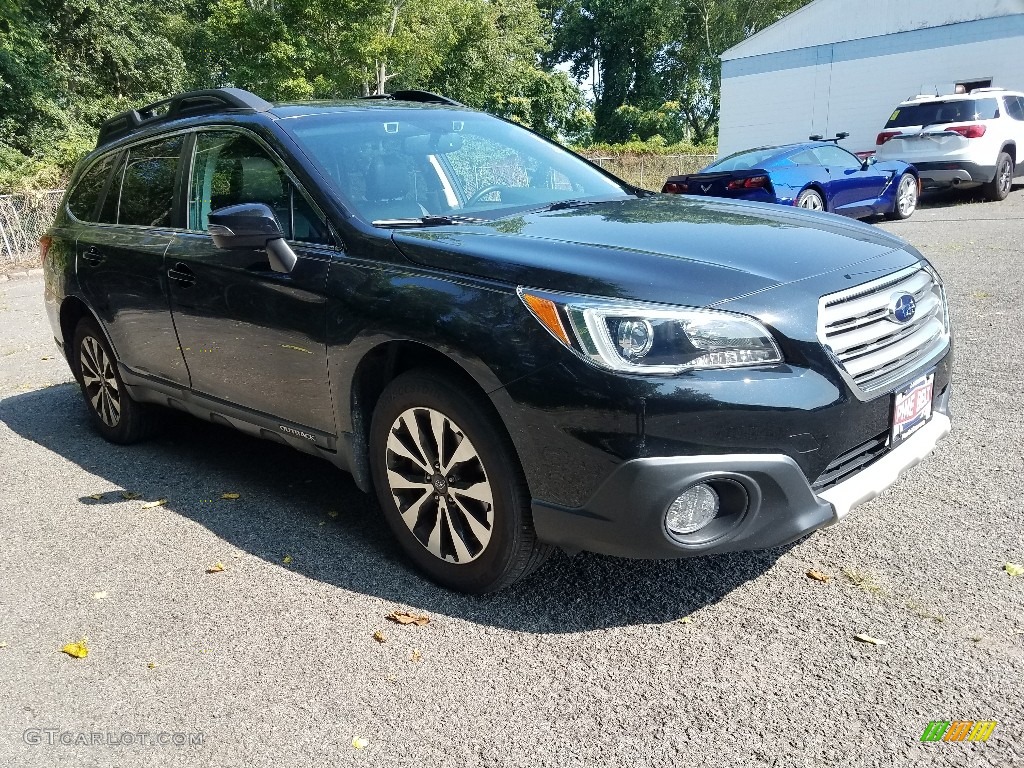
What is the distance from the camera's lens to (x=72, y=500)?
4324mm

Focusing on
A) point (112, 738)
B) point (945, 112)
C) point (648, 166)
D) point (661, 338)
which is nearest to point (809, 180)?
point (945, 112)

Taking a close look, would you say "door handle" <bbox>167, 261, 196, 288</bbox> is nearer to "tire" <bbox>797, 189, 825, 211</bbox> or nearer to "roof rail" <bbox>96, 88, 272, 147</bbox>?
"roof rail" <bbox>96, 88, 272, 147</bbox>

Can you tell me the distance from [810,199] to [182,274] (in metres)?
9.88

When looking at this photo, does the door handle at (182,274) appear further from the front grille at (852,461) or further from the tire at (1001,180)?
the tire at (1001,180)

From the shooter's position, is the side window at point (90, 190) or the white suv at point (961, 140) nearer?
the side window at point (90, 190)

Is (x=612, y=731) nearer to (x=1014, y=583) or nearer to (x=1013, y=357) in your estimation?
(x=1014, y=583)

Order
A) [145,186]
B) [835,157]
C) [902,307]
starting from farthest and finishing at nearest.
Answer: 1. [835,157]
2. [145,186]
3. [902,307]

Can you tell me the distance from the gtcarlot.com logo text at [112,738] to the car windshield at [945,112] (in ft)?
51.9

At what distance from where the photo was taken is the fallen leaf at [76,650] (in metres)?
2.95

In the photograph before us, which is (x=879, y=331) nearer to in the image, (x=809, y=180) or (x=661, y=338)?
(x=661, y=338)

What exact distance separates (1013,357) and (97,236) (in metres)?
5.68

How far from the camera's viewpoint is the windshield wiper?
3.27 metres

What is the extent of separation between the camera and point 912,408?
9.74ft

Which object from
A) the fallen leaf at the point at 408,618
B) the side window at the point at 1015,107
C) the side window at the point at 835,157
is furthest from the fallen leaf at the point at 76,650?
the side window at the point at 1015,107
